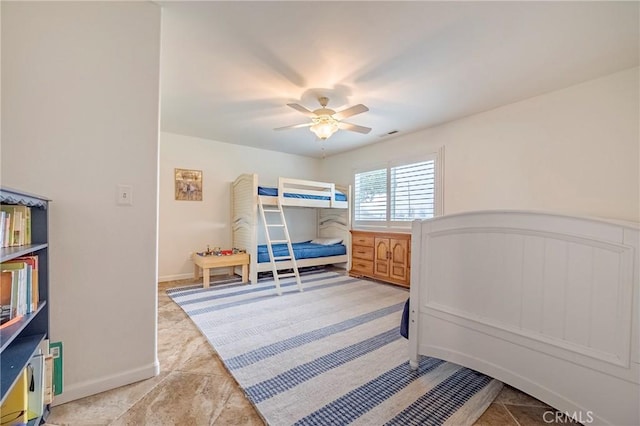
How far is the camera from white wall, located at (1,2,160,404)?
4.36ft

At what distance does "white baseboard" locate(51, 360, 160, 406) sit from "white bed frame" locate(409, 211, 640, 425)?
67.7 inches

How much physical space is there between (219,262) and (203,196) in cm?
137

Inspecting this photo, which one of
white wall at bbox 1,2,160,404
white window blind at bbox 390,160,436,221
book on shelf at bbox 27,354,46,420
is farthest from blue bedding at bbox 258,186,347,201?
book on shelf at bbox 27,354,46,420

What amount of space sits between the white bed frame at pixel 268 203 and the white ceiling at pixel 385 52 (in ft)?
4.15

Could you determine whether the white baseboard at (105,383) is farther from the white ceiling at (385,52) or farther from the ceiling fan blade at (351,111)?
the ceiling fan blade at (351,111)

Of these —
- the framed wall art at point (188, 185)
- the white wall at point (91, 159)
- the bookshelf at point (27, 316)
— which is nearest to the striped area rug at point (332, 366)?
the white wall at point (91, 159)

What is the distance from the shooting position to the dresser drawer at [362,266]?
4.25 meters

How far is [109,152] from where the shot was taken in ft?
4.93

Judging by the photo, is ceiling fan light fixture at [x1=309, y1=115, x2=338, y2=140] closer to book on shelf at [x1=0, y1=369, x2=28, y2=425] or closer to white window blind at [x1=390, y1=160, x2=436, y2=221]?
white window blind at [x1=390, y1=160, x2=436, y2=221]

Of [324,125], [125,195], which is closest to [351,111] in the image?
[324,125]

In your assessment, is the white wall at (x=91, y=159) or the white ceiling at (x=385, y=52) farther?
the white ceiling at (x=385, y=52)

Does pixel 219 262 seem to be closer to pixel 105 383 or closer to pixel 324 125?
pixel 105 383

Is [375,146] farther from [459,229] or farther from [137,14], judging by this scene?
[137,14]

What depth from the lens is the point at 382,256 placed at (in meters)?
4.07
